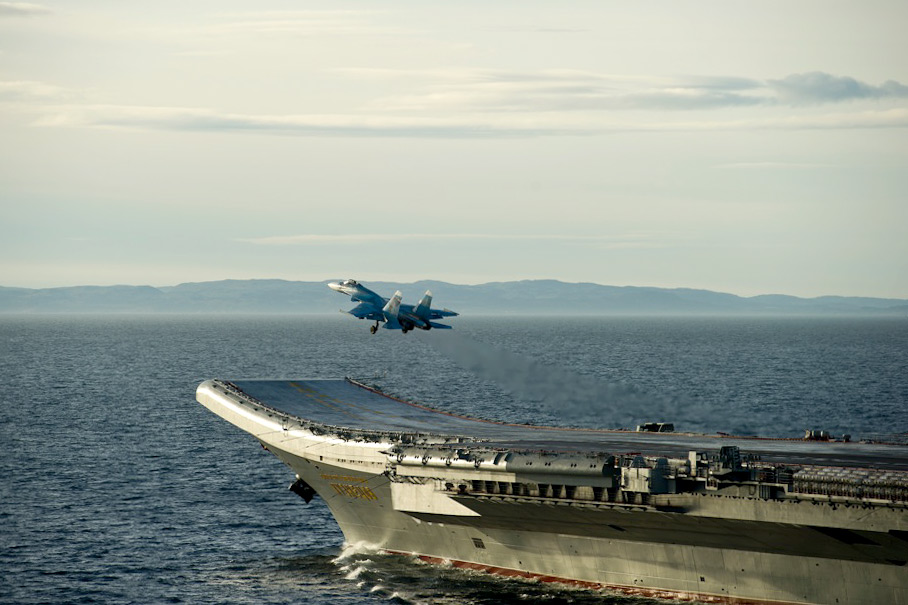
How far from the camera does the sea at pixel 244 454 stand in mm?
46156

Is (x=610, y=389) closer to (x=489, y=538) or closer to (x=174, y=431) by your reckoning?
(x=174, y=431)

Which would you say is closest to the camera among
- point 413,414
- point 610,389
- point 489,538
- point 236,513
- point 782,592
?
point 782,592

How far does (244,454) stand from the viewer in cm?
7656

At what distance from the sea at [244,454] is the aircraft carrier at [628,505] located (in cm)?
165

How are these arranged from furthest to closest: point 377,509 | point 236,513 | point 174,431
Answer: point 174,431, point 236,513, point 377,509

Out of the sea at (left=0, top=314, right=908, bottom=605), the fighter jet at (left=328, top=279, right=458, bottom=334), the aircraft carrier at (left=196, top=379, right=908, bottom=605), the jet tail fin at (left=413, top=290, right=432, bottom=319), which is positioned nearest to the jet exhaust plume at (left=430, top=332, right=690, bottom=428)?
the sea at (left=0, top=314, right=908, bottom=605)

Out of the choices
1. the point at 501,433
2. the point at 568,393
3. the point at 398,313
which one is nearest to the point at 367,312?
the point at 398,313

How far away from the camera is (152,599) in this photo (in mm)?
43281

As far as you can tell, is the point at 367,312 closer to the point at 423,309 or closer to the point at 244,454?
the point at 423,309

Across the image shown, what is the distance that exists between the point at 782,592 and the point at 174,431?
5750 centimetres

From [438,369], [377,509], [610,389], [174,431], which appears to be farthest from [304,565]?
[438,369]

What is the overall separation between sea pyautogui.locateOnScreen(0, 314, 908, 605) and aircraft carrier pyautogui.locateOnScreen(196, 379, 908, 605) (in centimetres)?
165

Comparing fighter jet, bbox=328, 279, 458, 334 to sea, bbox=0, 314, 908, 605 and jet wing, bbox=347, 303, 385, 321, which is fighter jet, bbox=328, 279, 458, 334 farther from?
sea, bbox=0, 314, 908, 605

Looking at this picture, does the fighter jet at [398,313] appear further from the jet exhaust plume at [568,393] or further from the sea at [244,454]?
the sea at [244,454]
